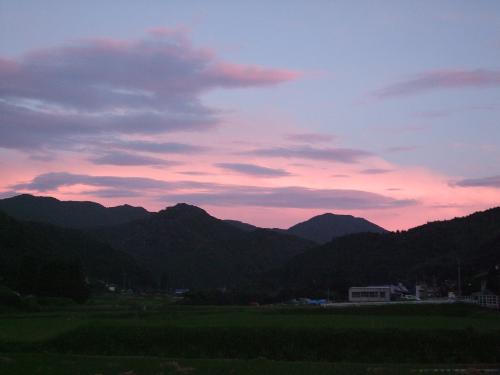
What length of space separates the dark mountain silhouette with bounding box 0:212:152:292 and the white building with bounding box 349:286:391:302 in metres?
36.8

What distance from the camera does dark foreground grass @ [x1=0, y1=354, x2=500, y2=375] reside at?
74.2 ft

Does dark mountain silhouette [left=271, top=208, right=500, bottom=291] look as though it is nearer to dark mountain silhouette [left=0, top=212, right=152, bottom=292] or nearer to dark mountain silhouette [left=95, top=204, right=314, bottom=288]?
dark mountain silhouette [left=95, top=204, right=314, bottom=288]

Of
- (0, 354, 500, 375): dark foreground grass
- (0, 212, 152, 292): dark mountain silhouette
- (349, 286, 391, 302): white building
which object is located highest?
(0, 212, 152, 292): dark mountain silhouette

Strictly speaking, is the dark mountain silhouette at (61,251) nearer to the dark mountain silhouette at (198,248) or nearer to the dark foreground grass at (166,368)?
the dark mountain silhouette at (198,248)

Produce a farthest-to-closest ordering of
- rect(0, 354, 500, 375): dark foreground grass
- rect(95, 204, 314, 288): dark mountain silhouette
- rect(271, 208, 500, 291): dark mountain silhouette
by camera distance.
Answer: rect(95, 204, 314, 288): dark mountain silhouette
rect(271, 208, 500, 291): dark mountain silhouette
rect(0, 354, 500, 375): dark foreground grass

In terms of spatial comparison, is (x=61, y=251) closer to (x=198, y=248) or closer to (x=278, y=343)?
(x=198, y=248)

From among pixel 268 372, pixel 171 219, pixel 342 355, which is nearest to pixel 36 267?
pixel 342 355

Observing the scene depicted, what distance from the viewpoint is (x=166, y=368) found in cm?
2359

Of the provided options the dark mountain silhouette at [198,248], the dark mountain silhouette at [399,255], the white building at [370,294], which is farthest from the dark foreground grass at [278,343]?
the dark mountain silhouette at [198,248]

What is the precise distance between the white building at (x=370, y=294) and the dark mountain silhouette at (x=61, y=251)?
36.8 meters

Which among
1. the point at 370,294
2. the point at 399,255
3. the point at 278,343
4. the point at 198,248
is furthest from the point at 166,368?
the point at 198,248

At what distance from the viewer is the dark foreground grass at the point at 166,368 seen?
22609 mm

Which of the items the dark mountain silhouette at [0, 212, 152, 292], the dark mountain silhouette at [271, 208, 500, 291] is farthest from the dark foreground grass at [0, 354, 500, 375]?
the dark mountain silhouette at [271, 208, 500, 291]

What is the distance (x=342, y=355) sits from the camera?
3131cm
